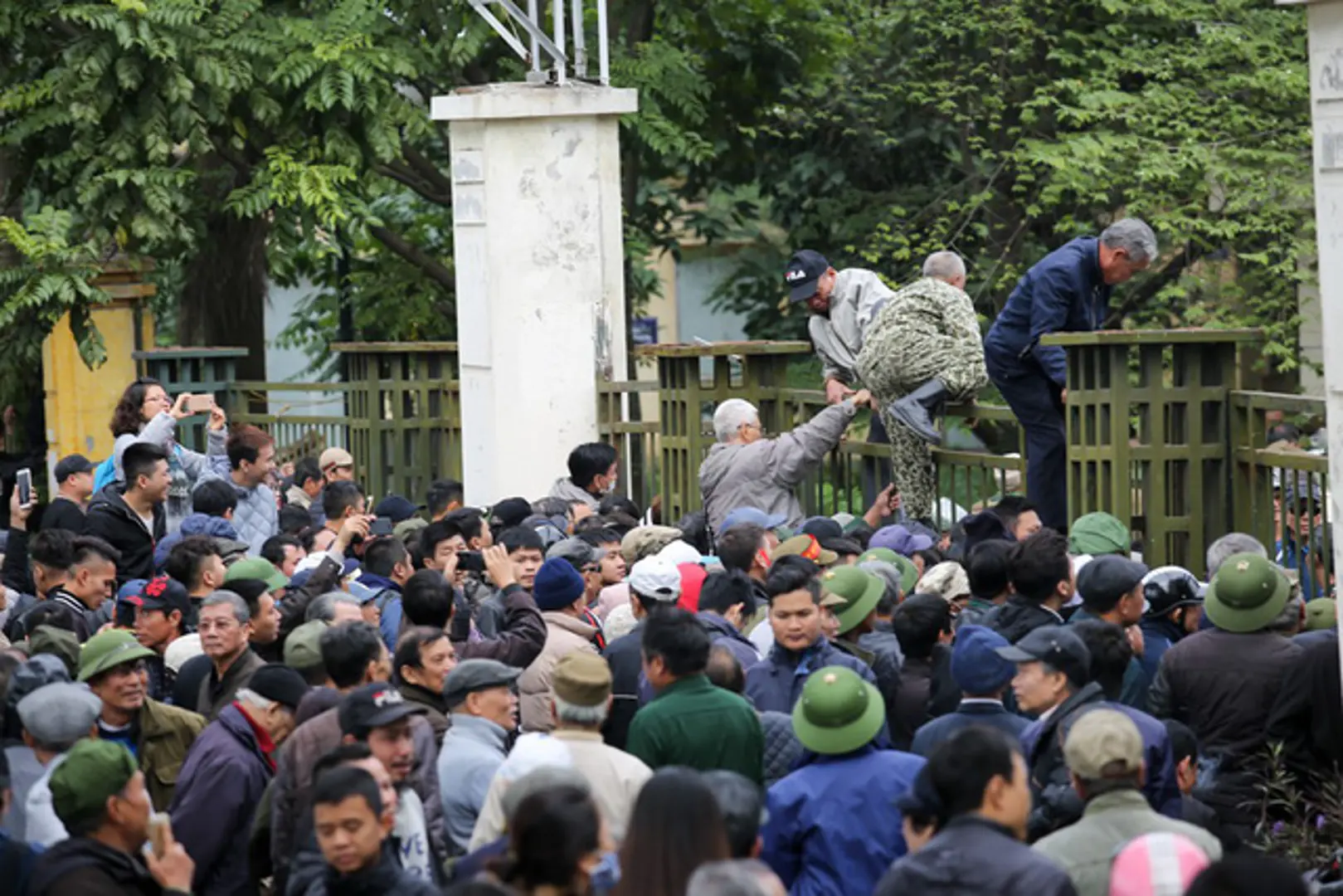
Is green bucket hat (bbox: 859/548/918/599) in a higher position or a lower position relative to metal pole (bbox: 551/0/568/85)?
lower

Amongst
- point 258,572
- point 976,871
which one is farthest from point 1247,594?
point 258,572

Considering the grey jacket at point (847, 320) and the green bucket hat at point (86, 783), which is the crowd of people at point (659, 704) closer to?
the green bucket hat at point (86, 783)

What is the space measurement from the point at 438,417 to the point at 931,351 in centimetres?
524

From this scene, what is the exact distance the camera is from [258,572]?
10.9 meters

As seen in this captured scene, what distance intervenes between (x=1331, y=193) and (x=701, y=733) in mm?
3370

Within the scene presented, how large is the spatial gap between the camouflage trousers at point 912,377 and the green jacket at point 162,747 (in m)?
5.47

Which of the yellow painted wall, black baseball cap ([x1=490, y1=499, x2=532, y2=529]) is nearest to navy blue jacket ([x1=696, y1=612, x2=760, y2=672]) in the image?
black baseball cap ([x1=490, y1=499, x2=532, y2=529])

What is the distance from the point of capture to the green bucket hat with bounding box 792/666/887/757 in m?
7.66

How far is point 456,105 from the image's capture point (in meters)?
16.0

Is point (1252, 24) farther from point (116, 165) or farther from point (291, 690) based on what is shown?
point (291, 690)

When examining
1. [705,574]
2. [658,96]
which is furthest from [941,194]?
[705,574]

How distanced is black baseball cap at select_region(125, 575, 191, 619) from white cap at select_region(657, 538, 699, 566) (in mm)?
2075

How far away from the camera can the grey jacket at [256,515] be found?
13891 mm

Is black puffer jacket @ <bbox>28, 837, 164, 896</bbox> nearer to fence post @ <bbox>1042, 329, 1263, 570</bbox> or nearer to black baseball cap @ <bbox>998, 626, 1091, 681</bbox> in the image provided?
black baseball cap @ <bbox>998, 626, 1091, 681</bbox>
